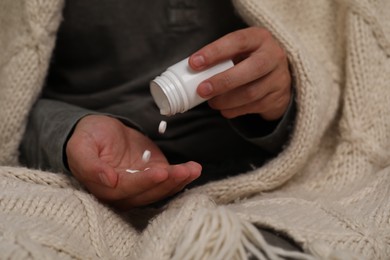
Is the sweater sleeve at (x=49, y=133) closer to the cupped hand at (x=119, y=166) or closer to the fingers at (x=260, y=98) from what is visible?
Answer: the cupped hand at (x=119, y=166)

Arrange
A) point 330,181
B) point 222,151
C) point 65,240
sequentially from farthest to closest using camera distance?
point 222,151, point 330,181, point 65,240

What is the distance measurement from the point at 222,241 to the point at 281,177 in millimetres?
229

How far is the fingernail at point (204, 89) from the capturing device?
0.55 metres

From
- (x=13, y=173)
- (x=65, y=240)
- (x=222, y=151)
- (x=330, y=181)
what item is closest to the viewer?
(x=65, y=240)

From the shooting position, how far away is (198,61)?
1.80ft

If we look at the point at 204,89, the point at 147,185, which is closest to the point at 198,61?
the point at 204,89

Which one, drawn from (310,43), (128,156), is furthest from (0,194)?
(310,43)

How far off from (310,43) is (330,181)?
179 mm

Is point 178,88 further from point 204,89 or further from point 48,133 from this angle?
point 48,133

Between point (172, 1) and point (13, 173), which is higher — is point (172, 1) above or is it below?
above

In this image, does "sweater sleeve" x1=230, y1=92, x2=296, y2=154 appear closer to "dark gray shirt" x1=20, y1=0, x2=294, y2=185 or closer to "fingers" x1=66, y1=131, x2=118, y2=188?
"dark gray shirt" x1=20, y1=0, x2=294, y2=185

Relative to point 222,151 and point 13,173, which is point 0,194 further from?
point 222,151

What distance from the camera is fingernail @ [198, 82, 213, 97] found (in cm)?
55

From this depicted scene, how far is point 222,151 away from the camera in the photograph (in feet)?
2.60
